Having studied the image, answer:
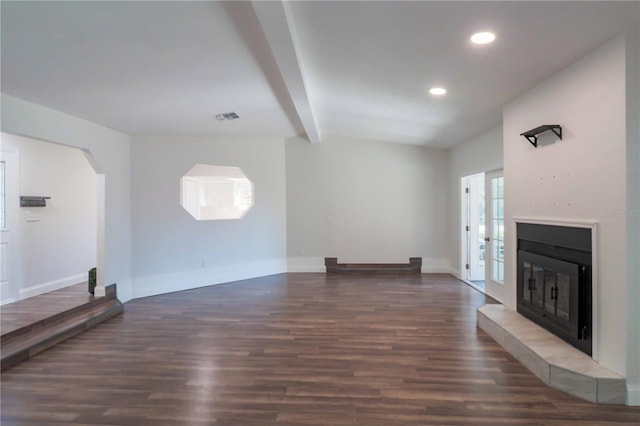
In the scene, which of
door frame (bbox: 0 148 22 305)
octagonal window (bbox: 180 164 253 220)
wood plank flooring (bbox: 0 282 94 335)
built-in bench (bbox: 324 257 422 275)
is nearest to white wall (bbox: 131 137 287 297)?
wood plank flooring (bbox: 0 282 94 335)

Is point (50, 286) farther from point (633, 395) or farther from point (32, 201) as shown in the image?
point (633, 395)

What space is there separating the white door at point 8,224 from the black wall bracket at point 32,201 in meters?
0.07

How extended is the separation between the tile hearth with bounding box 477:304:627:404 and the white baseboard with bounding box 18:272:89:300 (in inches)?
241

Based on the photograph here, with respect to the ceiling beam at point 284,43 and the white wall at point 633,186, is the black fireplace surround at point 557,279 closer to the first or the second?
the white wall at point 633,186

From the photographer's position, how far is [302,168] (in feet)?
24.0

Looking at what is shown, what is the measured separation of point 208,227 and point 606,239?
5.65 metres

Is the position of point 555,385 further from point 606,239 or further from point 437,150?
point 437,150

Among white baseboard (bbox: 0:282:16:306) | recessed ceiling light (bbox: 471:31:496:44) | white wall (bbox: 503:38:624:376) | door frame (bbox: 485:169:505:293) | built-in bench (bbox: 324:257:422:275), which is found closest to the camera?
white wall (bbox: 503:38:624:376)

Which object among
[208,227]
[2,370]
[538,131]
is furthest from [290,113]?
[2,370]

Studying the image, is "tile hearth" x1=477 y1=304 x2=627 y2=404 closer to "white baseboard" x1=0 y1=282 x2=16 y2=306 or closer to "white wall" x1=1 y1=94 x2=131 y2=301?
"white wall" x1=1 y1=94 x2=131 y2=301

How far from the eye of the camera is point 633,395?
2393mm

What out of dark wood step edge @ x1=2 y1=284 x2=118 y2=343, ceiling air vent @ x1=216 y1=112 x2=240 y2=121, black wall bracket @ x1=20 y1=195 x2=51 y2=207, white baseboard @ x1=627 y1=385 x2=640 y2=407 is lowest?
white baseboard @ x1=627 y1=385 x2=640 y2=407

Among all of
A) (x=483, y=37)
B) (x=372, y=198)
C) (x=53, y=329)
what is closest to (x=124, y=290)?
(x=53, y=329)

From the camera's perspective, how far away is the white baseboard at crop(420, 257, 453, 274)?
7.27 m
